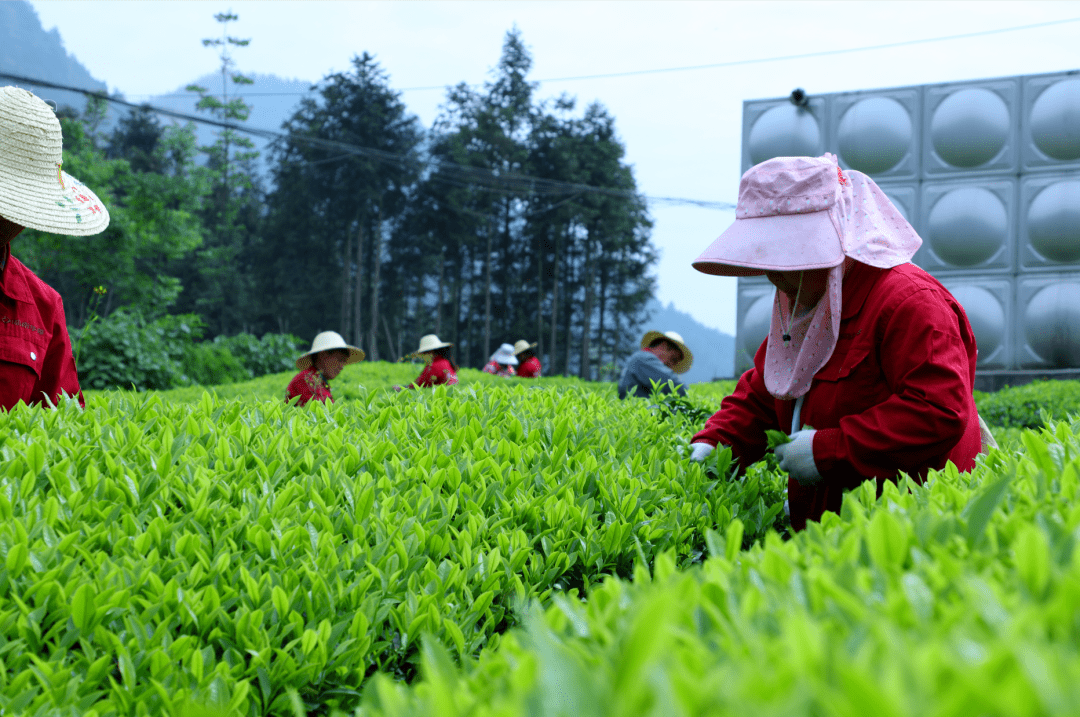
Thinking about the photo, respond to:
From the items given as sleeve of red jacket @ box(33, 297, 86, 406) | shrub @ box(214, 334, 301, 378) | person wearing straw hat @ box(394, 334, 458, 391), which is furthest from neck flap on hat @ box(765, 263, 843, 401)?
shrub @ box(214, 334, 301, 378)

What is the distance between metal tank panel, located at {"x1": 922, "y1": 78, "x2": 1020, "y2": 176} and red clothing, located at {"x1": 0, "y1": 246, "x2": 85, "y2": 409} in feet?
42.1

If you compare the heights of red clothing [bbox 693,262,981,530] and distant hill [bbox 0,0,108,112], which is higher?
distant hill [bbox 0,0,108,112]

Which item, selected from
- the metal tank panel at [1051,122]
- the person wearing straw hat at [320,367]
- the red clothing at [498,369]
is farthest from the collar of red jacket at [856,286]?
the red clothing at [498,369]

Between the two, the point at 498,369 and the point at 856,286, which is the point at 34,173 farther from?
the point at 498,369

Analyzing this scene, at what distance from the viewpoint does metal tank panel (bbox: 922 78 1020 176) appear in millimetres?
12414

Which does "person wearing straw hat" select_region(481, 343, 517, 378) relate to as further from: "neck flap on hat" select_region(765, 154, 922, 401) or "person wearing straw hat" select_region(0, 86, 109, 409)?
"neck flap on hat" select_region(765, 154, 922, 401)

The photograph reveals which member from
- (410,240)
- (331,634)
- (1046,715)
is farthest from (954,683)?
(410,240)

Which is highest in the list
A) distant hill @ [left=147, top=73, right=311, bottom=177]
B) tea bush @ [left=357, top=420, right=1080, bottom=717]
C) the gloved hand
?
distant hill @ [left=147, top=73, right=311, bottom=177]

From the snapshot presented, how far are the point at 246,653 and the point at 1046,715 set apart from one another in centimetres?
155

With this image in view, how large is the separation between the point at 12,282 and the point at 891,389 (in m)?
3.33

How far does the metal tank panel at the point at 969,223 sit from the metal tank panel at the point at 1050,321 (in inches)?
24.4

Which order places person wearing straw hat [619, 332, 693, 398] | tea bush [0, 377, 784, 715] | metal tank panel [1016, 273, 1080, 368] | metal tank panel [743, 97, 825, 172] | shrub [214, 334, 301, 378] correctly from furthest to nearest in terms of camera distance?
shrub [214, 334, 301, 378] → metal tank panel [743, 97, 825, 172] → metal tank panel [1016, 273, 1080, 368] → person wearing straw hat [619, 332, 693, 398] → tea bush [0, 377, 784, 715]

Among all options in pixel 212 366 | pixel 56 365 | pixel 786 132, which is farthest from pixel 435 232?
pixel 56 365

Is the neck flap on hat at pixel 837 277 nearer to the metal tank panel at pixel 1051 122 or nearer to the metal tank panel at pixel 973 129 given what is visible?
the metal tank panel at pixel 973 129
